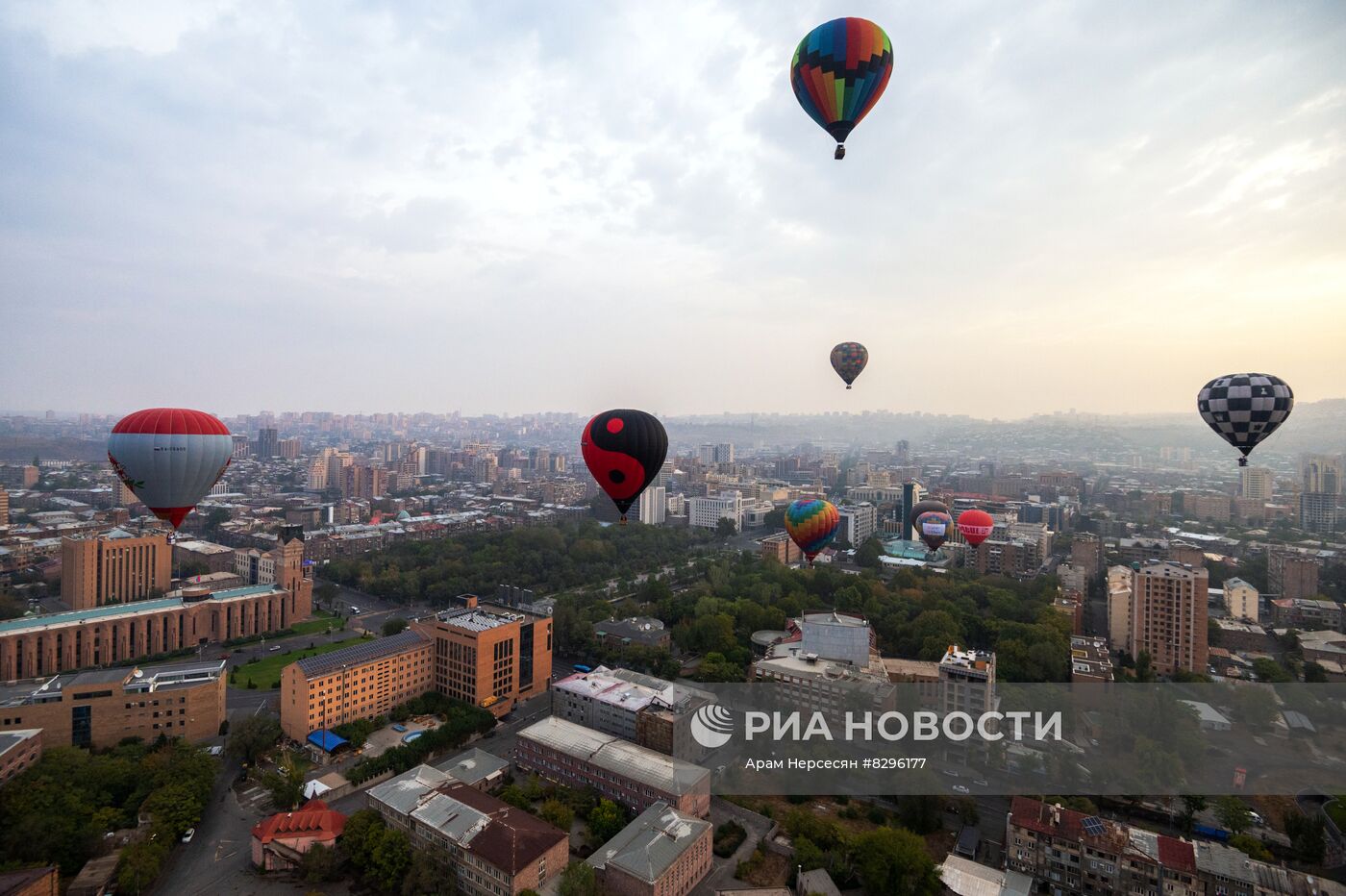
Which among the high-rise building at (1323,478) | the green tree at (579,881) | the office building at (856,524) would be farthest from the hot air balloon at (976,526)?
the high-rise building at (1323,478)

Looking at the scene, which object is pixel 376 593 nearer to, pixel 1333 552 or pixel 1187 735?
pixel 1187 735

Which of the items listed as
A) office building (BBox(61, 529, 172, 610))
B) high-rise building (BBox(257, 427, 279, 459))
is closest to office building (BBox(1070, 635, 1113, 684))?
office building (BBox(61, 529, 172, 610))

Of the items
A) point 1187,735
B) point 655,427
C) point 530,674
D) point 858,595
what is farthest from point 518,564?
point 1187,735

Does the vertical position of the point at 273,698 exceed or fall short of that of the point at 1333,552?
it falls short

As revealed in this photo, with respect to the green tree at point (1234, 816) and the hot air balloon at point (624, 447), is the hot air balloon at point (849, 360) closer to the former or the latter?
the hot air balloon at point (624, 447)

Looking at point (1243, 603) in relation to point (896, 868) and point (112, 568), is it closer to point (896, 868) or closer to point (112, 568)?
point (896, 868)

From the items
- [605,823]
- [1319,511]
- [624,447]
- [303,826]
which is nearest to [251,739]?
[303,826]
